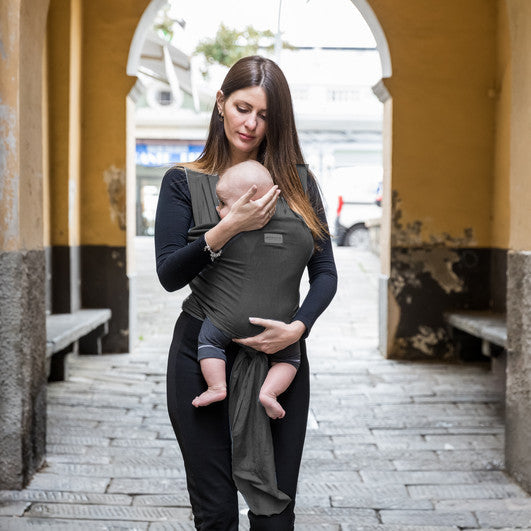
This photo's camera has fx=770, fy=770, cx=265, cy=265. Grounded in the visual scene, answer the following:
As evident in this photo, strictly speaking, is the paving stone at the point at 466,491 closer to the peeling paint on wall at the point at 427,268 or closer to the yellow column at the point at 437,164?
the yellow column at the point at 437,164

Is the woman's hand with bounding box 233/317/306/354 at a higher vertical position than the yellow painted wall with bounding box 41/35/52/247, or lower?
lower

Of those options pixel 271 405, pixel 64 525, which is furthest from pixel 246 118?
pixel 64 525

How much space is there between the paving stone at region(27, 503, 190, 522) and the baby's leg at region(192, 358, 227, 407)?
1.74 m

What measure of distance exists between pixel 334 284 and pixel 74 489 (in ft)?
7.55

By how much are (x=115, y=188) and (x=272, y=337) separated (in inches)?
229

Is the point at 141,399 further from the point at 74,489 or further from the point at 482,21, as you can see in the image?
the point at 482,21

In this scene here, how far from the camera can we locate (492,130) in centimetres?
744

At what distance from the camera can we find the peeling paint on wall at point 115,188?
759cm

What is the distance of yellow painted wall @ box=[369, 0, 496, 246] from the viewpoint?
7410 millimetres

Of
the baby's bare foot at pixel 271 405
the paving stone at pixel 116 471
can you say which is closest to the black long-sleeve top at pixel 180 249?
the baby's bare foot at pixel 271 405

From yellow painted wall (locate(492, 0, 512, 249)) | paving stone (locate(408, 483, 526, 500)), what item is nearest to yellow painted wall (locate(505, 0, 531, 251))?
paving stone (locate(408, 483, 526, 500))

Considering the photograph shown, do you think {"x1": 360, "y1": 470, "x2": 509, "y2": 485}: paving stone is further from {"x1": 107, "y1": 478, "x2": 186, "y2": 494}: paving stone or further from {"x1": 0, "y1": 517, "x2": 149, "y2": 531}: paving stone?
{"x1": 0, "y1": 517, "x2": 149, "y2": 531}: paving stone

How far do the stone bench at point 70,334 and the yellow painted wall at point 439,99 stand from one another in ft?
9.77

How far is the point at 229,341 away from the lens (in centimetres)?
211
